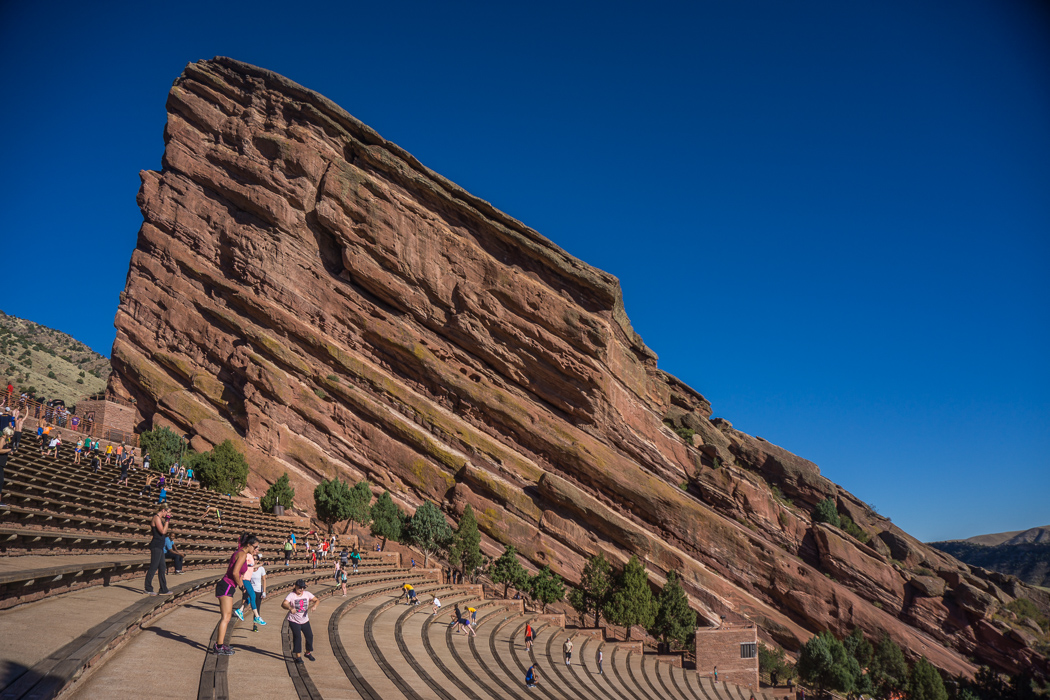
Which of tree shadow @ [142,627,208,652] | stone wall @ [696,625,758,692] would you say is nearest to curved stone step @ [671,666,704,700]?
stone wall @ [696,625,758,692]

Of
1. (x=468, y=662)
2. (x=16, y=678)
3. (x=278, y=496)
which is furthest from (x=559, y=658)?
(x=16, y=678)

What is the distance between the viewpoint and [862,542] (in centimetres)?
4769

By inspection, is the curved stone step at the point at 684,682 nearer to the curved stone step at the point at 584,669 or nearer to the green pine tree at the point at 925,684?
the curved stone step at the point at 584,669

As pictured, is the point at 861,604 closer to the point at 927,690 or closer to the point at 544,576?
the point at 927,690

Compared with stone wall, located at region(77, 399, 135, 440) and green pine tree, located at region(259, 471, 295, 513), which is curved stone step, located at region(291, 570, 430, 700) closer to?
green pine tree, located at region(259, 471, 295, 513)

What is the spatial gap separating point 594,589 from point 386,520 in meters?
14.4

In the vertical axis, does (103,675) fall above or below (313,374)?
below

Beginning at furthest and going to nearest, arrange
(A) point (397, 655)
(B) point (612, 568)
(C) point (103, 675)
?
(B) point (612, 568) → (A) point (397, 655) → (C) point (103, 675)

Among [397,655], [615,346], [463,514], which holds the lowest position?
[397,655]

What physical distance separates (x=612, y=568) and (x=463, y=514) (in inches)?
435

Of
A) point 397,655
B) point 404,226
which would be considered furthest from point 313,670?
point 404,226

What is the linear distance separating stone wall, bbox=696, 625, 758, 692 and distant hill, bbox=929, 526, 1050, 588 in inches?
2365

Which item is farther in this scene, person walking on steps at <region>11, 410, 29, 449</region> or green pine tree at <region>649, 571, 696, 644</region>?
→ green pine tree at <region>649, 571, 696, 644</region>

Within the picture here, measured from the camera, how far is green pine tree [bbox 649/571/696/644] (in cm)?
3612
